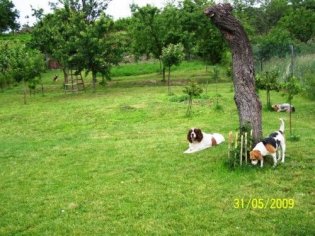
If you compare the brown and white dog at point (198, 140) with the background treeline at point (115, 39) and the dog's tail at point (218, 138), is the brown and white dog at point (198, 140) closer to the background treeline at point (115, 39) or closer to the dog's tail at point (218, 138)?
the dog's tail at point (218, 138)

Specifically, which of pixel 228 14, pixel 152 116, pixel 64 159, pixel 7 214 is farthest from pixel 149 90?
pixel 7 214

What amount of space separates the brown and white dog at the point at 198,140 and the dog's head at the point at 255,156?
234cm

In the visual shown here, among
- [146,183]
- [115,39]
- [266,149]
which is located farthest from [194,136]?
[115,39]

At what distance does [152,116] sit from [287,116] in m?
6.01

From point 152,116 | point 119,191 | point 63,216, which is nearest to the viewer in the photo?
point 63,216

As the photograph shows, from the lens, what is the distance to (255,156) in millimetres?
9992

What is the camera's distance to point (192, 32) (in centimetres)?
3731

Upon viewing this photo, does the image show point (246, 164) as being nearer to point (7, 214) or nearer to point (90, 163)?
point (90, 163)

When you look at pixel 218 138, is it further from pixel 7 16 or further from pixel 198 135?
pixel 7 16

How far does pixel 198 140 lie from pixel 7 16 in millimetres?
61660

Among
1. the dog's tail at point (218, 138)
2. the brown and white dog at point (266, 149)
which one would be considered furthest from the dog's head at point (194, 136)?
the brown and white dog at point (266, 149)
